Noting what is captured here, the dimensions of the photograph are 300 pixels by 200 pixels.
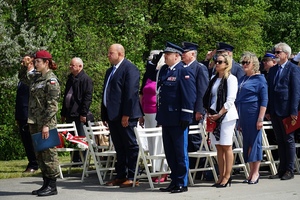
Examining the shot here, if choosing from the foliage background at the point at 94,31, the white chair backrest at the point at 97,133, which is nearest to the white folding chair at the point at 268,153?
the white chair backrest at the point at 97,133

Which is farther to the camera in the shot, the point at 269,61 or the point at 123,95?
the point at 269,61

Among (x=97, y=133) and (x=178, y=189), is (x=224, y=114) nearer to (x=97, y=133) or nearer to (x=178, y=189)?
(x=178, y=189)

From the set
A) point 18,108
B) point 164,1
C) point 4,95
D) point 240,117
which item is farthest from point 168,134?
point 164,1

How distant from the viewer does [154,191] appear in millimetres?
10977

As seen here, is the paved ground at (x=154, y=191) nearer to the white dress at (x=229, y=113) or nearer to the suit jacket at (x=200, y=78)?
the white dress at (x=229, y=113)

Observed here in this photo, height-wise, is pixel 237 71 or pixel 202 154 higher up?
pixel 237 71

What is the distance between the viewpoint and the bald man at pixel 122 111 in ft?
38.4

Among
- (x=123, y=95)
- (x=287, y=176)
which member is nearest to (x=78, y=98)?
(x=123, y=95)

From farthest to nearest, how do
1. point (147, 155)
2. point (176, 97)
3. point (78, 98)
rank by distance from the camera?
point (78, 98), point (147, 155), point (176, 97)

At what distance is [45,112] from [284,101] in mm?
3954

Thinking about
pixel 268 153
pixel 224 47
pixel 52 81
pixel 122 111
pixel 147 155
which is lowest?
pixel 268 153

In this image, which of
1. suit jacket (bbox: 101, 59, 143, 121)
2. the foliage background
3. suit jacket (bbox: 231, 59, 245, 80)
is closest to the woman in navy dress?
suit jacket (bbox: 231, 59, 245, 80)

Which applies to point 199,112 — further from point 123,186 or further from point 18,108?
point 18,108

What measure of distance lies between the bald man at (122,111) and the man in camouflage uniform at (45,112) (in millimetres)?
1269
